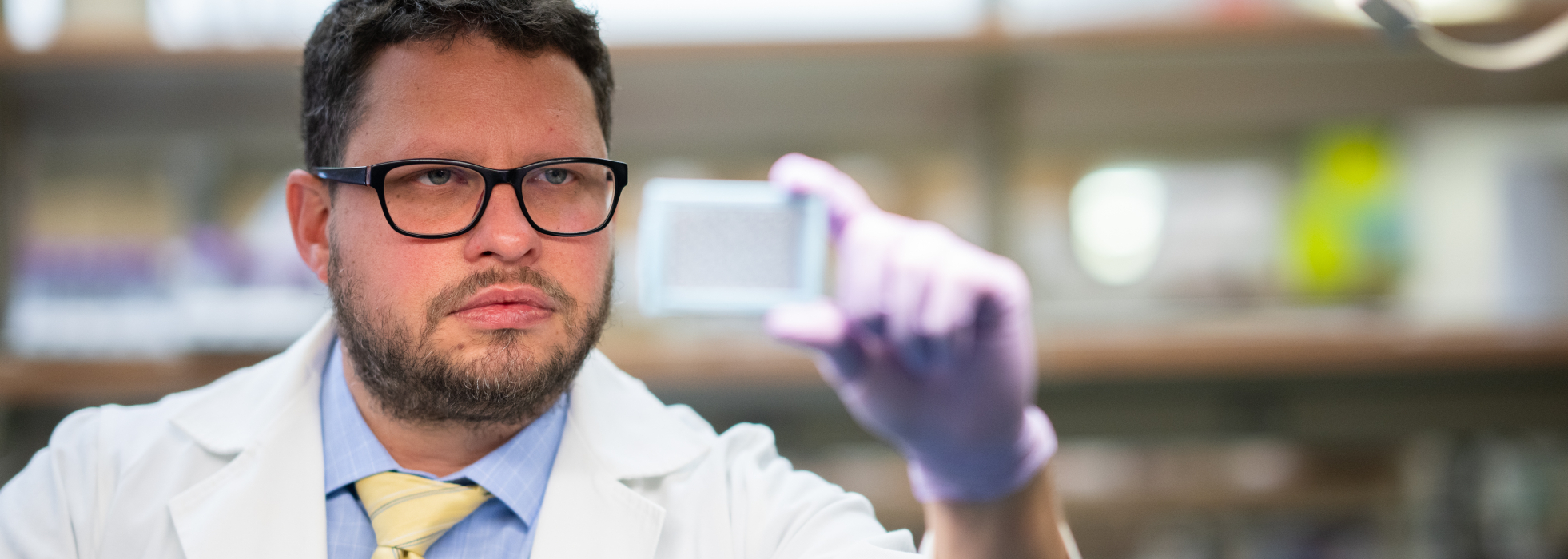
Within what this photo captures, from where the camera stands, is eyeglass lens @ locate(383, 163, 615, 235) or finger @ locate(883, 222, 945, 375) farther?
finger @ locate(883, 222, 945, 375)

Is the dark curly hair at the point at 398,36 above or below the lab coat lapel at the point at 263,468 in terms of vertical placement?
above

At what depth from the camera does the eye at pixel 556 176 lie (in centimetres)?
73

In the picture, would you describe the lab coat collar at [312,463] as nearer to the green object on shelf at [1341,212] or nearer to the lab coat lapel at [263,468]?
the lab coat lapel at [263,468]

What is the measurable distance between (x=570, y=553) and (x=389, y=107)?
1.26ft

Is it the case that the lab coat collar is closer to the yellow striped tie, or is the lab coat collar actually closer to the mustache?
the yellow striped tie

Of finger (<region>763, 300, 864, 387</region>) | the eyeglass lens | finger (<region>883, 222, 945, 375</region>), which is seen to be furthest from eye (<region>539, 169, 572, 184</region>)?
finger (<region>883, 222, 945, 375</region>)

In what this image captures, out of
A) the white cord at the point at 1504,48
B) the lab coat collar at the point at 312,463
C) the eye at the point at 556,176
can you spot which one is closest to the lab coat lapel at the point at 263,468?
the lab coat collar at the point at 312,463

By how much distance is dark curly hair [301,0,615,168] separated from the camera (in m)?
0.73

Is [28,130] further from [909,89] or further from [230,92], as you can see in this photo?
[909,89]

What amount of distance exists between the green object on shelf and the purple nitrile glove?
123 cm

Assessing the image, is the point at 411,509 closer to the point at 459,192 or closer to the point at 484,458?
the point at 484,458

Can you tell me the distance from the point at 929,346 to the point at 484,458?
0.41 m

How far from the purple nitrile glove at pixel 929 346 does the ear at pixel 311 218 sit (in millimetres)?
402

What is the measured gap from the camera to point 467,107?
711 mm
